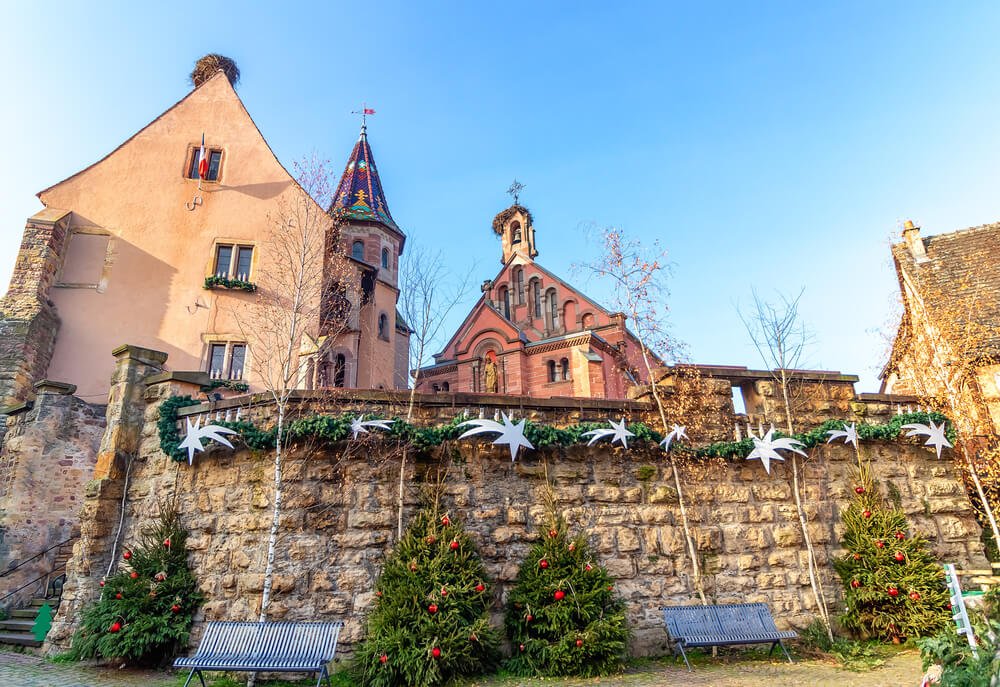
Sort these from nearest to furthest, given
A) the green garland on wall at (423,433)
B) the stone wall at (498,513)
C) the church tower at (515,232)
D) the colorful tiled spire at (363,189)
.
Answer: the stone wall at (498,513)
the green garland on wall at (423,433)
the colorful tiled spire at (363,189)
the church tower at (515,232)

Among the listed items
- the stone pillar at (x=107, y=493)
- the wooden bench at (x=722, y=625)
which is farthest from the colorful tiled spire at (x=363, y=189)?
the wooden bench at (x=722, y=625)

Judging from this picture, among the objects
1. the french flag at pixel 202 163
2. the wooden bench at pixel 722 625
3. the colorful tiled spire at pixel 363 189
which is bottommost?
the wooden bench at pixel 722 625

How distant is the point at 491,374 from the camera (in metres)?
37.2

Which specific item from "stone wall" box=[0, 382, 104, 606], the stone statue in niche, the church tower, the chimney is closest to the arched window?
"stone wall" box=[0, 382, 104, 606]

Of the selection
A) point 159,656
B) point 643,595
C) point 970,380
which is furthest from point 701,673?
point 970,380

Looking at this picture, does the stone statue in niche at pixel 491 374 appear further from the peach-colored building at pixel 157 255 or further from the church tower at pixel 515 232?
the peach-colored building at pixel 157 255

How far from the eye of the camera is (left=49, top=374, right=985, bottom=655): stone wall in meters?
7.43

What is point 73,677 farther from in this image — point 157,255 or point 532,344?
point 532,344

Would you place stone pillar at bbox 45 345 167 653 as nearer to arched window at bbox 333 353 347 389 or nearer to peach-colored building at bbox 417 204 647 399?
arched window at bbox 333 353 347 389

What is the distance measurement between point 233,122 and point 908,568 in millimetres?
21079

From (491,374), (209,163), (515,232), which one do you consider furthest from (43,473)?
(515,232)

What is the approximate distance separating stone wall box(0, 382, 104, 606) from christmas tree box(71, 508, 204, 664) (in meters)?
4.87

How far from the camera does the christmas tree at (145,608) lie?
7195 mm

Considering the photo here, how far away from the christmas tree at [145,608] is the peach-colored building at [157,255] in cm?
707
